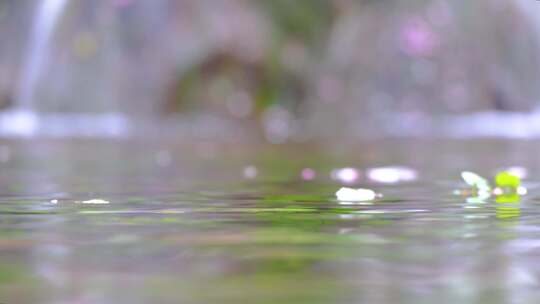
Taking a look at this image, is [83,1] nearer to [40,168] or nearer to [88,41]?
[88,41]

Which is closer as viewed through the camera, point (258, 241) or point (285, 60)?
point (258, 241)

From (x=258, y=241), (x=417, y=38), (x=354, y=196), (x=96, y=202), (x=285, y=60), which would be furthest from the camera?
(x=417, y=38)

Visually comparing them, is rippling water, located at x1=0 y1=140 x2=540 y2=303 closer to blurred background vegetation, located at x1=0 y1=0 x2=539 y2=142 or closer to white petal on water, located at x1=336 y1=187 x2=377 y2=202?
white petal on water, located at x1=336 y1=187 x2=377 y2=202

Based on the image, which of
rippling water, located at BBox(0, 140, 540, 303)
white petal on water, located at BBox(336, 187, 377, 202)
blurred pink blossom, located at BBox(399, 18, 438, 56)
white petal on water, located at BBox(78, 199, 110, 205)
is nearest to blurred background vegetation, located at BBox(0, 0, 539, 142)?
blurred pink blossom, located at BBox(399, 18, 438, 56)

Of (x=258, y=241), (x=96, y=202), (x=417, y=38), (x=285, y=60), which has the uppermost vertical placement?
(x=417, y=38)

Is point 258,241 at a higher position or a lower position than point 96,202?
lower

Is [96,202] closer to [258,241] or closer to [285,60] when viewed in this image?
[258,241]

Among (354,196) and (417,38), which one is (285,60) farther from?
(354,196)

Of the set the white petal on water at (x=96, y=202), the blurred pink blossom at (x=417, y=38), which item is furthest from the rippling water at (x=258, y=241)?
the blurred pink blossom at (x=417, y=38)

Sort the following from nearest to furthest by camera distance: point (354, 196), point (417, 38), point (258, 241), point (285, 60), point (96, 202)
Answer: point (258, 241), point (96, 202), point (354, 196), point (285, 60), point (417, 38)

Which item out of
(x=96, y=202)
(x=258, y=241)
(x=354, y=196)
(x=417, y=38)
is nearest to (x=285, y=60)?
(x=417, y=38)
